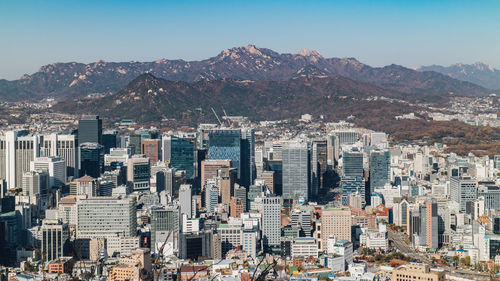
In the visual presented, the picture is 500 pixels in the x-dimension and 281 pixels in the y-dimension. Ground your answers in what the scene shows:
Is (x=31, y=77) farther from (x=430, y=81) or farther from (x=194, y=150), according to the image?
(x=194, y=150)

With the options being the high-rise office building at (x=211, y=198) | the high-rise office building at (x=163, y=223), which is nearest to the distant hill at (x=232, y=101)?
the high-rise office building at (x=211, y=198)

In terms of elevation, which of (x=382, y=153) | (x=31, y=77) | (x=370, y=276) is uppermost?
(x=31, y=77)

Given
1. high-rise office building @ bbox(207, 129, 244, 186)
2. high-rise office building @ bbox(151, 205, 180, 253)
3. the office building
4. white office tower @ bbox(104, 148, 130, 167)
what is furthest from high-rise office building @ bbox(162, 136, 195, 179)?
the office building

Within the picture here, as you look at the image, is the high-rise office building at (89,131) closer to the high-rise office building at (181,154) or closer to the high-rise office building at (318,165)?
the high-rise office building at (181,154)

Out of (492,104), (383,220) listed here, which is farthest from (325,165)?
(492,104)

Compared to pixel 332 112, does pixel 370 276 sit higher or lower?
lower

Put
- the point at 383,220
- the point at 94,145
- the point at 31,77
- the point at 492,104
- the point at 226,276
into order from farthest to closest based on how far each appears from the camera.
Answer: the point at 31,77, the point at 492,104, the point at 94,145, the point at 383,220, the point at 226,276

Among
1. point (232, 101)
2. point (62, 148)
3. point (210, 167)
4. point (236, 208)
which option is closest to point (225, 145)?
point (210, 167)
